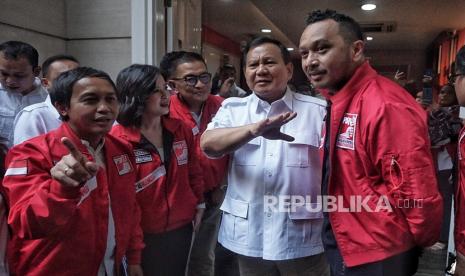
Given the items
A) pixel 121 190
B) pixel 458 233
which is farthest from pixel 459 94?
pixel 121 190

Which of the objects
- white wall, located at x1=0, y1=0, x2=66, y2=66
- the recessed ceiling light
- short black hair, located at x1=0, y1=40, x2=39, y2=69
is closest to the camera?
short black hair, located at x1=0, y1=40, x2=39, y2=69

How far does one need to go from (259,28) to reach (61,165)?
886 cm

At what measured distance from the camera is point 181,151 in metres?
1.93

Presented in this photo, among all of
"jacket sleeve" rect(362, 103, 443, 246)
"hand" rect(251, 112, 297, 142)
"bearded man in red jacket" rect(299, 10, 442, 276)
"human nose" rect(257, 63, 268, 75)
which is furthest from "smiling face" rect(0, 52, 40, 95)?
"jacket sleeve" rect(362, 103, 443, 246)

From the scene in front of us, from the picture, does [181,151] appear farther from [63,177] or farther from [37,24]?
[37,24]

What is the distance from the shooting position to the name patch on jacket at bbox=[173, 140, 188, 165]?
1908 millimetres

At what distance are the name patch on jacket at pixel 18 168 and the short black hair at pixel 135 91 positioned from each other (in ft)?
1.95

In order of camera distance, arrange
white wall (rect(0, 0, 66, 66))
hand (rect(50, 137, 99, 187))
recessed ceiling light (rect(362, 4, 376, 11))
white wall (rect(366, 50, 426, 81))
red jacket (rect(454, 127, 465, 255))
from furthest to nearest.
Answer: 1. white wall (rect(366, 50, 426, 81))
2. recessed ceiling light (rect(362, 4, 376, 11))
3. white wall (rect(0, 0, 66, 66))
4. red jacket (rect(454, 127, 465, 255))
5. hand (rect(50, 137, 99, 187))

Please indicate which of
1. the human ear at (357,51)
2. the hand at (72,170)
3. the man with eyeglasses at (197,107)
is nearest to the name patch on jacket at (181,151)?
the man with eyeglasses at (197,107)

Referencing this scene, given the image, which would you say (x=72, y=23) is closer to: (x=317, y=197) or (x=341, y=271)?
(x=317, y=197)

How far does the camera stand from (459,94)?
5.32ft

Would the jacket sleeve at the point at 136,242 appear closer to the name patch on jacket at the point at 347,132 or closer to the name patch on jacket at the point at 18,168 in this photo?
the name patch on jacket at the point at 18,168

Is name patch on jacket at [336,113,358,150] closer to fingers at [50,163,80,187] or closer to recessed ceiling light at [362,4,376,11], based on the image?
fingers at [50,163,80,187]

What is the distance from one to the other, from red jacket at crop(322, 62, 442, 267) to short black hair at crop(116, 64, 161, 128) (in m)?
0.88
